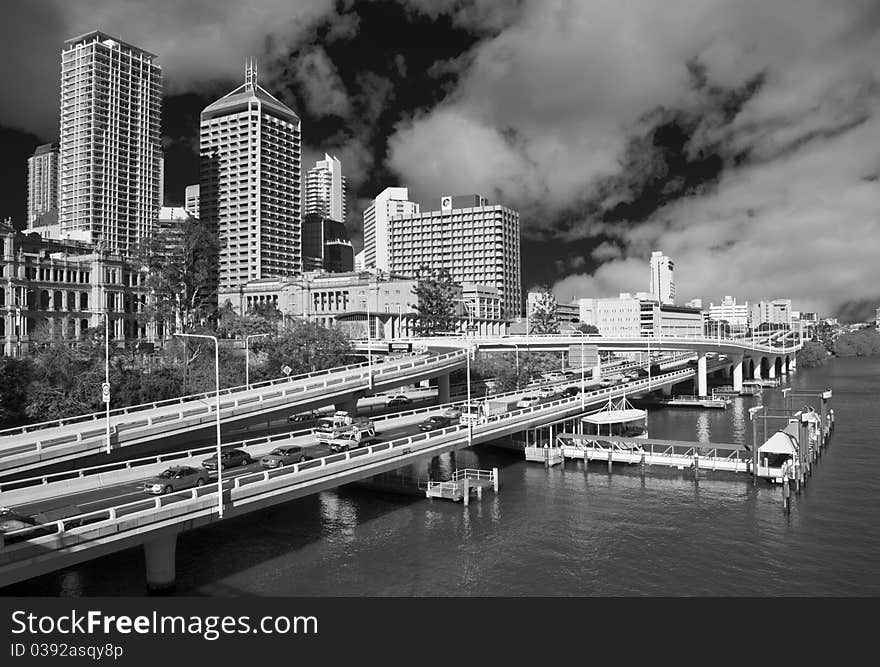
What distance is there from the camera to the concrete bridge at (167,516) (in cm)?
2842

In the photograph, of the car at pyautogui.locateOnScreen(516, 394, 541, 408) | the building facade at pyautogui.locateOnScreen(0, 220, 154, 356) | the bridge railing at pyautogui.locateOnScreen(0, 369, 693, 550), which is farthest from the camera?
the building facade at pyautogui.locateOnScreen(0, 220, 154, 356)

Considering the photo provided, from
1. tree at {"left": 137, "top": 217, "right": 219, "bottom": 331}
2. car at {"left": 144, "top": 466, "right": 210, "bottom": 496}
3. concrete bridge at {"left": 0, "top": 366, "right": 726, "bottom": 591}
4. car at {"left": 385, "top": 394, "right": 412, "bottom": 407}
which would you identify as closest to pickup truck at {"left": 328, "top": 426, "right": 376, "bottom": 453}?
concrete bridge at {"left": 0, "top": 366, "right": 726, "bottom": 591}

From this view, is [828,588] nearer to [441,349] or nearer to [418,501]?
[418,501]

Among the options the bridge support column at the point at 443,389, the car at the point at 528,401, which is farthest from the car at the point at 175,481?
the bridge support column at the point at 443,389

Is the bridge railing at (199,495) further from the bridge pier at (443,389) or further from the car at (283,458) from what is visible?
the bridge pier at (443,389)

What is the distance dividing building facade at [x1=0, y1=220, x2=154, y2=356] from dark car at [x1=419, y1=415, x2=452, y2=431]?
51.4 m

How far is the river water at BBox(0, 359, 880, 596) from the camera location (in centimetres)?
3634

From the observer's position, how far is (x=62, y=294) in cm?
11619

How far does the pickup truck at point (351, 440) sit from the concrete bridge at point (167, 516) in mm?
3547

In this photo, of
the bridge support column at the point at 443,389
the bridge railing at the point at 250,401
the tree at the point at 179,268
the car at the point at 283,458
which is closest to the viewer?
the car at the point at 283,458

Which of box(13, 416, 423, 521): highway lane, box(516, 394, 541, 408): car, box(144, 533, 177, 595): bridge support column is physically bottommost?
box(144, 533, 177, 595): bridge support column

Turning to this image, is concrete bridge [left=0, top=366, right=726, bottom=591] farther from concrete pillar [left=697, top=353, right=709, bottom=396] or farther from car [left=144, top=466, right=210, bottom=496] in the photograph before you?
concrete pillar [left=697, top=353, right=709, bottom=396]

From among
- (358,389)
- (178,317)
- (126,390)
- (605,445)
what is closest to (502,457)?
(605,445)

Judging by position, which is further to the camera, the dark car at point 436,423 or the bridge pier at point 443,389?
the bridge pier at point 443,389
